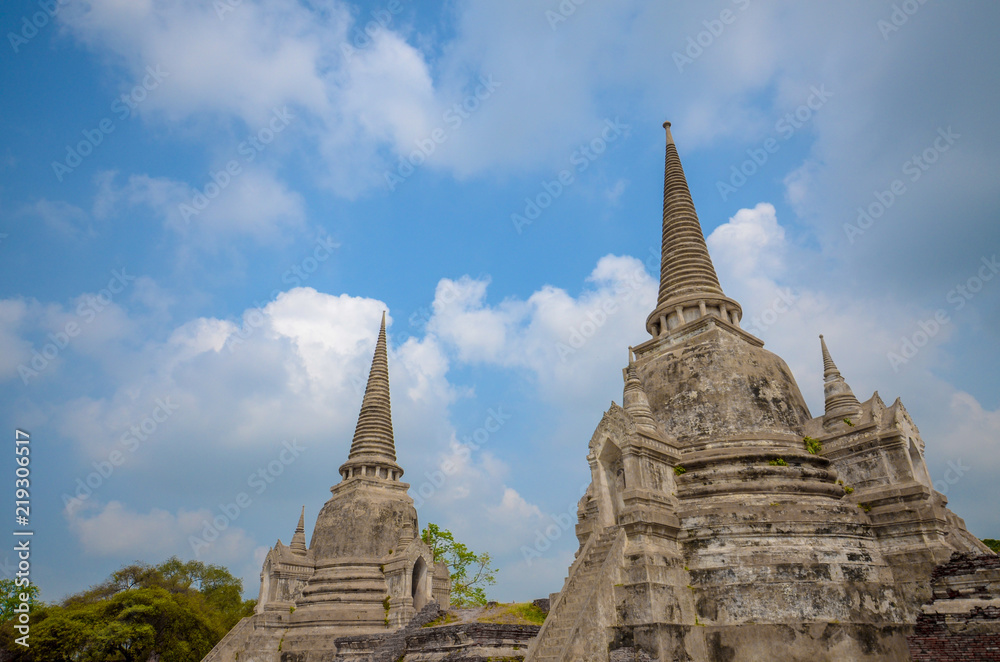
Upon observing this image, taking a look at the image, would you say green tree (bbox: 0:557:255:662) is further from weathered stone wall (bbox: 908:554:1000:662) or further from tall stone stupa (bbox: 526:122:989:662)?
weathered stone wall (bbox: 908:554:1000:662)

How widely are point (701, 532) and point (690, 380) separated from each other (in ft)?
19.4

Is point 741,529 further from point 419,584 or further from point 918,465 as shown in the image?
point 419,584

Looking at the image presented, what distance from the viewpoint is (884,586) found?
1684cm

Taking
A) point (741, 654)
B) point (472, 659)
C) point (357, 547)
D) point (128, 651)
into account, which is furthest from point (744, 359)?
point (128, 651)

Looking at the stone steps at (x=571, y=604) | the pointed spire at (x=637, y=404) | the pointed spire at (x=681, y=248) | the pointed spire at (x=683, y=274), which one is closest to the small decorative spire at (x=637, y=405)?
the pointed spire at (x=637, y=404)

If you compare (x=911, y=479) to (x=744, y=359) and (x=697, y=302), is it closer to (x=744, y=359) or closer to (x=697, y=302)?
(x=744, y=359)

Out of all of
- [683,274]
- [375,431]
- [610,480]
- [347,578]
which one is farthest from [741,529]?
[375,431]

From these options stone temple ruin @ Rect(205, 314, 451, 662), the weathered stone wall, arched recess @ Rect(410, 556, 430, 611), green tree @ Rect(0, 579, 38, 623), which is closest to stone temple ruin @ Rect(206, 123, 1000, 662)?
the weathered stone wall

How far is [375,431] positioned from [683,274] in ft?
67.8

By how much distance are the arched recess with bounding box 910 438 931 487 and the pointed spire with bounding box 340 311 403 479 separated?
26.0 meters

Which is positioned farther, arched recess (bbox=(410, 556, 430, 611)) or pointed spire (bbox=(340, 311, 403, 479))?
pointed spire (bbox=(340, 311, 403, 479))

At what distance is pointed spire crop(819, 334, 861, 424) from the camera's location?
68.4 feet

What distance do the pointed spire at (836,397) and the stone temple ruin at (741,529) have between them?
0.05 meters

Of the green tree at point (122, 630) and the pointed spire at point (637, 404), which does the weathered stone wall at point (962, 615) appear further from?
the green tree at point (122, 630)
